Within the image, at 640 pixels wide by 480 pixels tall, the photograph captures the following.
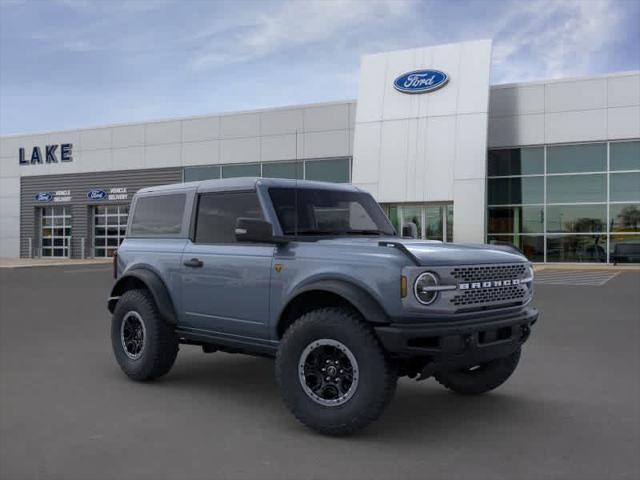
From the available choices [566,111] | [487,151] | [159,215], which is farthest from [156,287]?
[566,111]

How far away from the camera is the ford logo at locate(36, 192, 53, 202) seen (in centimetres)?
4019

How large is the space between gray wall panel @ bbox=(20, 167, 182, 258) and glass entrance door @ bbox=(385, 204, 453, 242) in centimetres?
1291

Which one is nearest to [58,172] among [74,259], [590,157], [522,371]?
[74,259]

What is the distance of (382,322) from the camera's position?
4438 mm

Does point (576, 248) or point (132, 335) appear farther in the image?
point (576, 248)

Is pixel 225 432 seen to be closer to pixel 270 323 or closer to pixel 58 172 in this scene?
pixel 270 323

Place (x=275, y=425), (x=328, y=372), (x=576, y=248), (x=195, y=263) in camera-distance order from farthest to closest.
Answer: (x=576, y=248) → (x=195, y=263) → (x=275, y=425) → (x=328, y=372)

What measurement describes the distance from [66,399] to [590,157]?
2560cm

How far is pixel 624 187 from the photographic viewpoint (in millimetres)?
26453

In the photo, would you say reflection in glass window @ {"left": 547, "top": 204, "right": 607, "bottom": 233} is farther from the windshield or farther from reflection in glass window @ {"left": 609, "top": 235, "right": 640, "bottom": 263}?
the windshield

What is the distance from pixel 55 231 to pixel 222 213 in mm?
37861

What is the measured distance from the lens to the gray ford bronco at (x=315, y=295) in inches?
174

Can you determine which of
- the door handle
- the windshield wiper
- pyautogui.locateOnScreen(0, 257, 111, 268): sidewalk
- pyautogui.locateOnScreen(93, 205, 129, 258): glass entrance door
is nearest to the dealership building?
pyautogui.locateOnScreen(0, 257, 111, 268): sidewalk

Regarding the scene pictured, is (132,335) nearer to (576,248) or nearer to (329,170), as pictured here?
(576,248)
